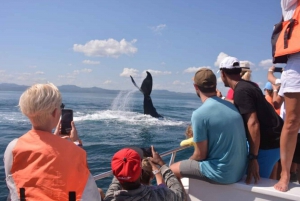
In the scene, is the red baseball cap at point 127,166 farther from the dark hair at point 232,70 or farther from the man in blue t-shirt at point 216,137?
the dark hair at point 232,70

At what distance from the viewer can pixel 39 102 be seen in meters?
1.77

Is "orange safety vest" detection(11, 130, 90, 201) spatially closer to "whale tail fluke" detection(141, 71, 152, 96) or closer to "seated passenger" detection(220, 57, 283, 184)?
"seated passenger" detection(220, 57, 283, 184)

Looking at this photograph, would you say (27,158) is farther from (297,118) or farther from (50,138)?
(297,118)

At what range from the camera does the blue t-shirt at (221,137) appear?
264cm

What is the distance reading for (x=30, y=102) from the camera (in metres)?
1.77

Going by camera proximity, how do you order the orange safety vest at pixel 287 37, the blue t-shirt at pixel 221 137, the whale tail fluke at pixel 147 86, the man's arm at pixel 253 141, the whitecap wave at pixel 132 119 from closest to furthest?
the orange safety vest at pixel 287 37
the blue t-shirt at pixel 221 137
the man's arm at pixel 253 141
the whitecap wave at pixel 132 119
the whale tail fluke at pixel 147 86

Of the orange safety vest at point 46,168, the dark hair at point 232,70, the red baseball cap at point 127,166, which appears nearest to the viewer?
the orange safety vest at point 46,168

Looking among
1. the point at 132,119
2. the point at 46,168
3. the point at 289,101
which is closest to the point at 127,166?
the point at 46,168

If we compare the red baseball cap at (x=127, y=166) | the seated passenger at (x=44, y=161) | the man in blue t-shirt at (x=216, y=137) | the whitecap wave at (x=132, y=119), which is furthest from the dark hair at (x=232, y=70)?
the whitecap wave at (x=132, y=119)

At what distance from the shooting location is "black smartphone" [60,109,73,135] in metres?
2.73

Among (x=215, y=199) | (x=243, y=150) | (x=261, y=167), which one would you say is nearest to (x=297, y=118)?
(x=243, y=150)

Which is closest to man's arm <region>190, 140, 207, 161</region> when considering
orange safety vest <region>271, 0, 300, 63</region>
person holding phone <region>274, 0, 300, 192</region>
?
person holding phone <region>274, 0, 300, 192</region>

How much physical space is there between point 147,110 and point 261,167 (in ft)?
82.8

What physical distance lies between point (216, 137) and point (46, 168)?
5.09 ft
